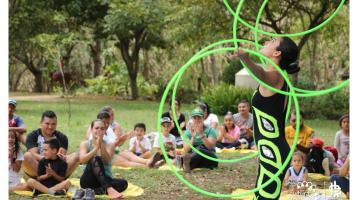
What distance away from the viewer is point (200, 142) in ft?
24.3

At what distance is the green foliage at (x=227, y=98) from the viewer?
49.6ft

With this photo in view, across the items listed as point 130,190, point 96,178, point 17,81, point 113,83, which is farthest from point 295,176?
point 17,81

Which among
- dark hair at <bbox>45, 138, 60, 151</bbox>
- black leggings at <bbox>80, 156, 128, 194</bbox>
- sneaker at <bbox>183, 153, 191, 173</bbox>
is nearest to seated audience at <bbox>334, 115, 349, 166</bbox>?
sneaker at <bbox>183, 153, 191, 173</bbox>

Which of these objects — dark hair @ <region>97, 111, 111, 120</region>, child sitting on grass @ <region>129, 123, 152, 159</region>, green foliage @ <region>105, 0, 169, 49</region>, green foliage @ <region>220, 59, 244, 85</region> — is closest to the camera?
dark hair @ <region>97, 111, 111, 120</region>

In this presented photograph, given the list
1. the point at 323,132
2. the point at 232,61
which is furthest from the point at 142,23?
the point at 323,132

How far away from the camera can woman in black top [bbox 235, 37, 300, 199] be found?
4180 mm

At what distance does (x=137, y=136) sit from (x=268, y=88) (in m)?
4.04

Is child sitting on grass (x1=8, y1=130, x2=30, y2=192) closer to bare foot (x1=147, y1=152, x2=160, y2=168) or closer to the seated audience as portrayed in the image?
bare foot (x1=147, y1=152, x2=160, y2=168)

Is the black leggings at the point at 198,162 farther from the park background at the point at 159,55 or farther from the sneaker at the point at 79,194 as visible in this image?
the sneaker at the point at 79,194

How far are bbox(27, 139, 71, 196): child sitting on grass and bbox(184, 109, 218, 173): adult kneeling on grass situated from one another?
153cm

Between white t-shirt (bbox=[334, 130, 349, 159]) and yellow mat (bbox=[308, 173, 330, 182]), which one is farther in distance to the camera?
white t-shirt (bbox=[334, 130, 349, 159])

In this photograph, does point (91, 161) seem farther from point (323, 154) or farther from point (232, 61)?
point (232, 61)

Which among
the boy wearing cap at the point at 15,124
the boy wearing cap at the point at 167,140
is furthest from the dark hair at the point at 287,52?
the boy wearing cap at the point at 167,140

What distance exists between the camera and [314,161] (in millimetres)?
7320
